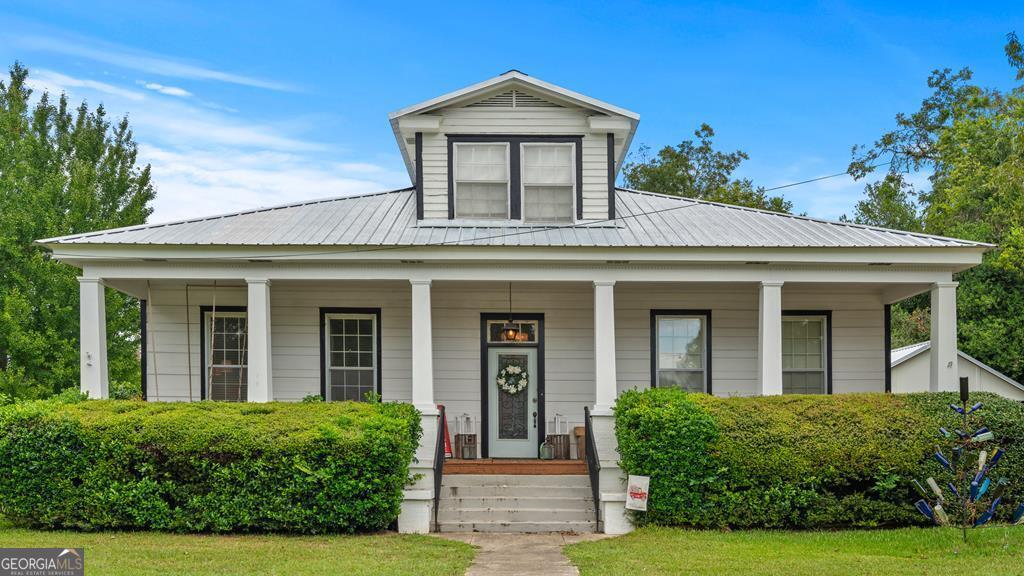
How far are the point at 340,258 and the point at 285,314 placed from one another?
2671 mm

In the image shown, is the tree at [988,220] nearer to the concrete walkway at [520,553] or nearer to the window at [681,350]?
the window at [681,350]

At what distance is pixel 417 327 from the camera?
14.0 m

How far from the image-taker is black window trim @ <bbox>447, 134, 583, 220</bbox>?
51.5ft

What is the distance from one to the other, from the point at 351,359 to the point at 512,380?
9.45 ft

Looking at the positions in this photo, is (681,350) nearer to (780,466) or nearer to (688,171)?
(780,466)

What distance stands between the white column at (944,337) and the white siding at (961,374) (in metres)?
11.4

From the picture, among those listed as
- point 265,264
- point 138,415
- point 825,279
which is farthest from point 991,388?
point 138,415

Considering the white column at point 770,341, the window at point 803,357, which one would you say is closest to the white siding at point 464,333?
the window at point 803,357

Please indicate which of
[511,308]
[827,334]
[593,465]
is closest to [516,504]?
[593,465]

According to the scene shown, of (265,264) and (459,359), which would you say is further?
(459,359)

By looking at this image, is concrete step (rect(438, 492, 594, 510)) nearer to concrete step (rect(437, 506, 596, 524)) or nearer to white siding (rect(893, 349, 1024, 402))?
concrete step (rect(437, 506, 596, 524))

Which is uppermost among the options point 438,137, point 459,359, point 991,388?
point 438,137

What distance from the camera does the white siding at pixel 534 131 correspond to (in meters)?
15.8

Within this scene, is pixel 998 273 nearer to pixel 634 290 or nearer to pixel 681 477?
pixel 634 290
